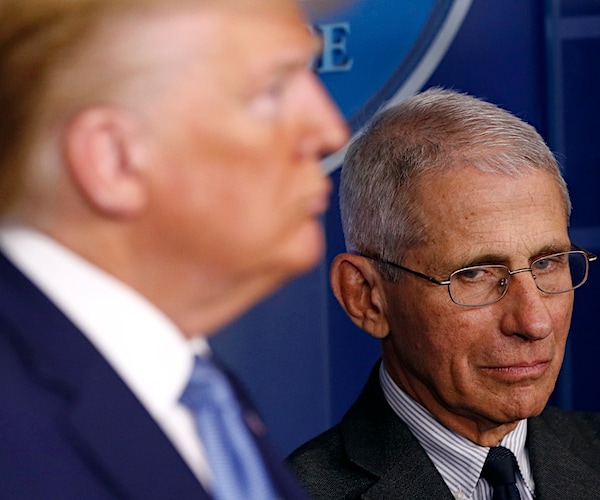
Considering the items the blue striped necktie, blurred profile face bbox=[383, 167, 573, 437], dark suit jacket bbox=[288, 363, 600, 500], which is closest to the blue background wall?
dark suit jacket bbox=[288, 363, 600, 500]

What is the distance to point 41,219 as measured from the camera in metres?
0.37

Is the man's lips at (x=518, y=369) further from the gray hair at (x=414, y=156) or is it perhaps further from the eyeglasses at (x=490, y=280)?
the gray hair at (x=414, y=156)

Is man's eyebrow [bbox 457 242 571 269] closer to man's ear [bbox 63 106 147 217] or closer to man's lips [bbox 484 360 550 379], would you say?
man's lips [bbox 484 360 550 379]

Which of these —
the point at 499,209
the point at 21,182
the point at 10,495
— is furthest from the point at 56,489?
the point at 499,209

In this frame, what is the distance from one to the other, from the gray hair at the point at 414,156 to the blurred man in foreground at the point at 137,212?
959 millimetres

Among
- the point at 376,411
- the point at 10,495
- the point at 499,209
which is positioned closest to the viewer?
the point at 10,495

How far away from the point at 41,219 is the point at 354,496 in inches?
41.9

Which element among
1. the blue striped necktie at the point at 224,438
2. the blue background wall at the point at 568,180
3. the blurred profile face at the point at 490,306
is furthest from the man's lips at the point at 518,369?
the blue striped necktie at the point at 224,438

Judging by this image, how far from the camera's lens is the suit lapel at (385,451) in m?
1.33

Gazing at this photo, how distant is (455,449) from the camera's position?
1364mm

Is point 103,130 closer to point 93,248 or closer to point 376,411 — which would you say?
point 93,248

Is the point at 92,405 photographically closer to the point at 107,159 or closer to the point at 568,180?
→ the point at 107,159

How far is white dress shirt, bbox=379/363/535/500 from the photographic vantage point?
4.39 feet

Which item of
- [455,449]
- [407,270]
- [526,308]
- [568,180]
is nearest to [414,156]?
[407,270]
